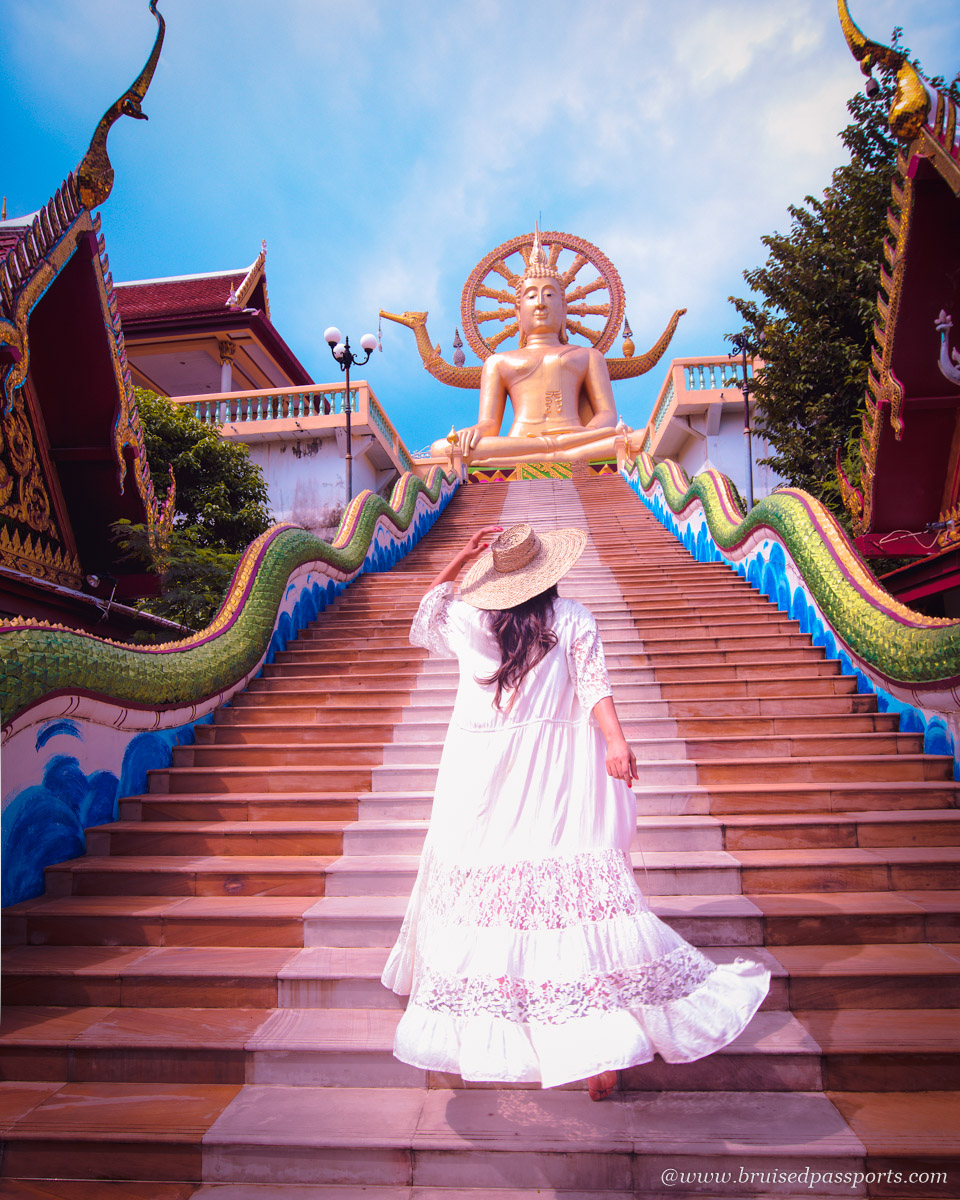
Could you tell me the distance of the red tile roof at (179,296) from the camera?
15.8 m

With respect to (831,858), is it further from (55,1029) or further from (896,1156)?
(55,1029)

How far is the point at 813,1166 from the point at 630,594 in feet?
15.6

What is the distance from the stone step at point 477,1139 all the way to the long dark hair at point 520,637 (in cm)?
110

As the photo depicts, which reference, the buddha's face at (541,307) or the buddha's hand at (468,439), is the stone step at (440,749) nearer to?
the buddha's hand at (468,439)

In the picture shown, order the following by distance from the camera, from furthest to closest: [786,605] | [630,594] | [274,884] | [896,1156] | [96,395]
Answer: [630,594] < [786,605] < [96,395] < [274,884] < [896,1156]

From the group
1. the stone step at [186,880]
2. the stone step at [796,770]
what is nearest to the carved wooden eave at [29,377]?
the stone step at [186,880]

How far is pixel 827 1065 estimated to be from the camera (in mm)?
2100

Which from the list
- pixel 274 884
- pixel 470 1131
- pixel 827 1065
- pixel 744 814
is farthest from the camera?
pixel 744 814

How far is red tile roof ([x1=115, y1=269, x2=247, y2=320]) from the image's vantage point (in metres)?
15.8

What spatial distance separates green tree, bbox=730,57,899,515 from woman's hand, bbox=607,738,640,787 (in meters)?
6.66

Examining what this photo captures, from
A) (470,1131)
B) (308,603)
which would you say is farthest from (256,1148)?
(308,603)

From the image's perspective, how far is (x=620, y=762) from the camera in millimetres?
1888

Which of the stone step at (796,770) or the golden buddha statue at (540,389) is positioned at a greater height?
the golden buddha statue at (540,389)

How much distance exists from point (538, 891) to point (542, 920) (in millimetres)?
69
